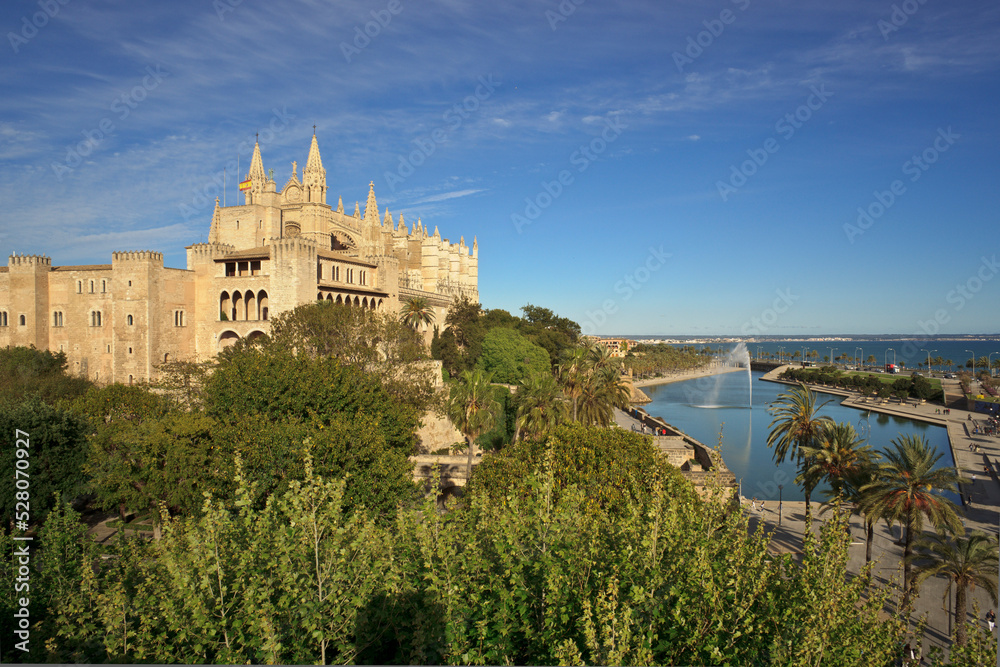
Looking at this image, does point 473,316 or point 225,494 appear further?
point 473,316

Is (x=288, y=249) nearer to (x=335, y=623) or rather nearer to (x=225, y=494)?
(x=225, y=494)

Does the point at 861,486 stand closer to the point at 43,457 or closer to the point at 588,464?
the point at 588,464

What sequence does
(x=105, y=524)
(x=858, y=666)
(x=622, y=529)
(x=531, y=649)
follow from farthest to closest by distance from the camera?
1. (x=105, y=524)
2. (x=622, y=529)
3. (x=531, y=649)
4. (x=858, y=666)

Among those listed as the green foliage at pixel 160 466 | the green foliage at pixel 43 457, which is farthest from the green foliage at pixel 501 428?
the green foliage at pixel 43 457

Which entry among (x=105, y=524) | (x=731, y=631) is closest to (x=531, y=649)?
(x=731, y=631)

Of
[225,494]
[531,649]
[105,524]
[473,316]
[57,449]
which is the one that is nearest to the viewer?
[531,649]

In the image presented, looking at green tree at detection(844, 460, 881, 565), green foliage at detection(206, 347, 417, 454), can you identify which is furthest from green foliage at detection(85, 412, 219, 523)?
green tree at detection(844, 460, 881, 565)

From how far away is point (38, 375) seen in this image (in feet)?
112

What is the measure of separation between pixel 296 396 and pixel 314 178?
38.0 meters

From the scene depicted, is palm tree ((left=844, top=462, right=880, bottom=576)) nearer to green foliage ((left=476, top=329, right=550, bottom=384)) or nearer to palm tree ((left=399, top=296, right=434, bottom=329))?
green foliage ((left=476, top=329, right=550, bottom=384))

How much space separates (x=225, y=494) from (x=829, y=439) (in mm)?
19951

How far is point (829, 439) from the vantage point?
20.0 m

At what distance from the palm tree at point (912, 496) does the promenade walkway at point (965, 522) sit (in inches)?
47.8

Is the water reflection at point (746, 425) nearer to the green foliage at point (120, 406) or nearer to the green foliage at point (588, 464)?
the green foliage at point (588, 464)
